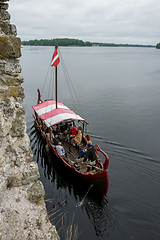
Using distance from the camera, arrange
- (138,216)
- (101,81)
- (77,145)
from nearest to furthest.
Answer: (138,216) → (77,145) → (101,81)

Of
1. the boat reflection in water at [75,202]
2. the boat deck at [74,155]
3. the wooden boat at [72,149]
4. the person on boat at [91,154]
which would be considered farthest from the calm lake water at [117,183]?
the person on boat at [91,154]

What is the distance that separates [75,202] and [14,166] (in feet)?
20.9

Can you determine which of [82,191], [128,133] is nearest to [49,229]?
[82,191]

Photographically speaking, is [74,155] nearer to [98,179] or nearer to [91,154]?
[91,154]

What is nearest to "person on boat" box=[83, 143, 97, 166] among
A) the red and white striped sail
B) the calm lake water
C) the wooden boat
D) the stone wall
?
the wooden boat

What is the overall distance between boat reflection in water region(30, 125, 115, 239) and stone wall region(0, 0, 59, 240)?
480 centimetres

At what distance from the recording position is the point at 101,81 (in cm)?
3978

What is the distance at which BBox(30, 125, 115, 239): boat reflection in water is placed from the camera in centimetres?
838

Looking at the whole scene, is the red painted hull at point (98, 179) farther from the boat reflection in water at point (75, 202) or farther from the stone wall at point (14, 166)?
the stone wall at point (14, 166)

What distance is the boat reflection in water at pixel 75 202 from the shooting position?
838 centimetres

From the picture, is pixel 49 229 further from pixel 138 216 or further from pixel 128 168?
pixel 128 168

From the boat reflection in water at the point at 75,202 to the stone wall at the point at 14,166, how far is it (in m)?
4.80

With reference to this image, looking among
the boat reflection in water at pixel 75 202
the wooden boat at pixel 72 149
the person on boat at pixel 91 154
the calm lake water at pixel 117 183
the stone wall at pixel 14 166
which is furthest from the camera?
the person on boat at pixel 91 154

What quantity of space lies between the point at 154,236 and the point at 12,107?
26.7 ft
